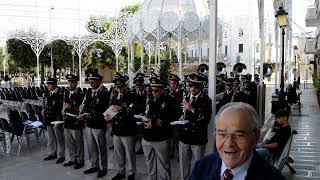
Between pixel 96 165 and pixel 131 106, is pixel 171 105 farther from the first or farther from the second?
pixel 96 165

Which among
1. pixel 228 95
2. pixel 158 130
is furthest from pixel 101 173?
pixel 228 95

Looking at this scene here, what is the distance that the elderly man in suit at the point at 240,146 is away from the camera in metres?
1.98

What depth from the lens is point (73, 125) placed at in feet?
25.8

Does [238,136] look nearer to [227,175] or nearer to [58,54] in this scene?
[227,175]

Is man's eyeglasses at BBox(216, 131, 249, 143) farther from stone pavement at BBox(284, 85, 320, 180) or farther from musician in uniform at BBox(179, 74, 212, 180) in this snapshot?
stone pavement at BBox(284, 85, 320, 180)

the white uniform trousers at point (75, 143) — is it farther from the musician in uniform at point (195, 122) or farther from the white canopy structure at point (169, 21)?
the white canopy structure at point (169, 21)

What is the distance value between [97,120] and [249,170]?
5.51 metres

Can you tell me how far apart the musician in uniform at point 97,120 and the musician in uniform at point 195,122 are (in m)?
1.91

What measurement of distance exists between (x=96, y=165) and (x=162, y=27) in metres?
10.5

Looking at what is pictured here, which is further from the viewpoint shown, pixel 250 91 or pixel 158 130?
pixel 250 91

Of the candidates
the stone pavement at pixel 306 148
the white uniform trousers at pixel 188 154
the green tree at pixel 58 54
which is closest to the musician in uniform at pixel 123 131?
the white uniform trousers at pixel 188 154

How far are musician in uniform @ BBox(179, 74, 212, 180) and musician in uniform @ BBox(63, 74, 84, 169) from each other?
2723 millimetres

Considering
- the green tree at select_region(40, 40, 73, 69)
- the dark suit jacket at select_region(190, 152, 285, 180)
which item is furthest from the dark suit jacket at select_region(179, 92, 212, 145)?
the green tree at select_region(40, 40, 73, 69)

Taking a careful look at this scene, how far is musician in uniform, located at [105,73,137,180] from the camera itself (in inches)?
265
